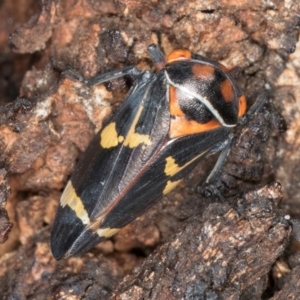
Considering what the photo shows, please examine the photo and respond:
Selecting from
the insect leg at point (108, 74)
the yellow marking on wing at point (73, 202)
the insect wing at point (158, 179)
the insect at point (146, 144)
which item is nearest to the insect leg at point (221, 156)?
the insect at point (146, 144)

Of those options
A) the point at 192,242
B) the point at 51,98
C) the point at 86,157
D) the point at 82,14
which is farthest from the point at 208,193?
the point at 82,14

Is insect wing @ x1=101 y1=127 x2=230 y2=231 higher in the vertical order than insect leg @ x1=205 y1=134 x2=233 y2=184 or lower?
higher

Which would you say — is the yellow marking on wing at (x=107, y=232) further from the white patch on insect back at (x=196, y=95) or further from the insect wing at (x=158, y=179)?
the white patch on insect back at (x=196, y=95)

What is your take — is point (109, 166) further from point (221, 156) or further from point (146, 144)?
point (221, 156)

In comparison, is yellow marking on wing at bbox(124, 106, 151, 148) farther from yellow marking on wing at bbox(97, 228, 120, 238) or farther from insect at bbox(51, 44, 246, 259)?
yellow marking on wing at bbox(97, 228, 120, 238)

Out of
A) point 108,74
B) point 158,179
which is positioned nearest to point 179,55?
point 108,74

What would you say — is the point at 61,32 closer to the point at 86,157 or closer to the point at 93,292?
the point at 86,157

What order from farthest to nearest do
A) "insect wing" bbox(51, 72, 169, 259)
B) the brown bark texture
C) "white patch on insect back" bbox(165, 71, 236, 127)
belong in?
1. "white patch on insect back" bbox(165, 71, 236, 127)
2. "insect wing" bbox(51, 72, 169, 259)
3. the brown bark texture

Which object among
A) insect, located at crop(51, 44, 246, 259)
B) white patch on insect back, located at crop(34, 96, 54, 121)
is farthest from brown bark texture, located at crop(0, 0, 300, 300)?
insect, located at crop(51, 44, 246, 259)
